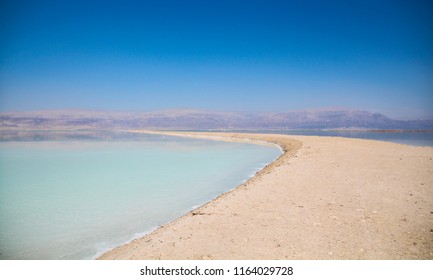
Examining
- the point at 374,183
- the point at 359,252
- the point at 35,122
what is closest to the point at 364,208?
the point at 359,252

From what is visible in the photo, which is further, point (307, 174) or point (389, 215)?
point (307, 174)

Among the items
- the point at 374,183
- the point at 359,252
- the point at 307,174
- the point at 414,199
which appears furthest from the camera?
the point at 307,174

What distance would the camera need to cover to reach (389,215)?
5379mm

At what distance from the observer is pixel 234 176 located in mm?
12422

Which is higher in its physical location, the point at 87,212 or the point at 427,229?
the point at 427,229

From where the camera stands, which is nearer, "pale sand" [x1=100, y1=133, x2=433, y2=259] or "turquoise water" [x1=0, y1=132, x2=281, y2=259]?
"pale sand" [x1=100, y1=133, x2=433, y2=259]

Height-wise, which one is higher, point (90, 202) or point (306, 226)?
point (306, 226)

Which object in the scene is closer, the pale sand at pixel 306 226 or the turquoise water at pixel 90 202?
the pale sand at pixel 306 226

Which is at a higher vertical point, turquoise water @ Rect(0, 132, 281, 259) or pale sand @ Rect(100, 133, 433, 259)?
pale sand @ Rect(100, 133, 433, 259)

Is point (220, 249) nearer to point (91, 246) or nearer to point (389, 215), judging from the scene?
point (91, 246)

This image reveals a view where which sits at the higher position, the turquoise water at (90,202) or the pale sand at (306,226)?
the pale sand at (306,226)

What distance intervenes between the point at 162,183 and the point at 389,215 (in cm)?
697

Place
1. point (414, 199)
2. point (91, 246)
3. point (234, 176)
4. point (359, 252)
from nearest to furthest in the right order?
point (359, 252), point (91, 246), point (414, 199), point (234, 176)

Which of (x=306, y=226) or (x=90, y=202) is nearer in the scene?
(x=306, y=226)
